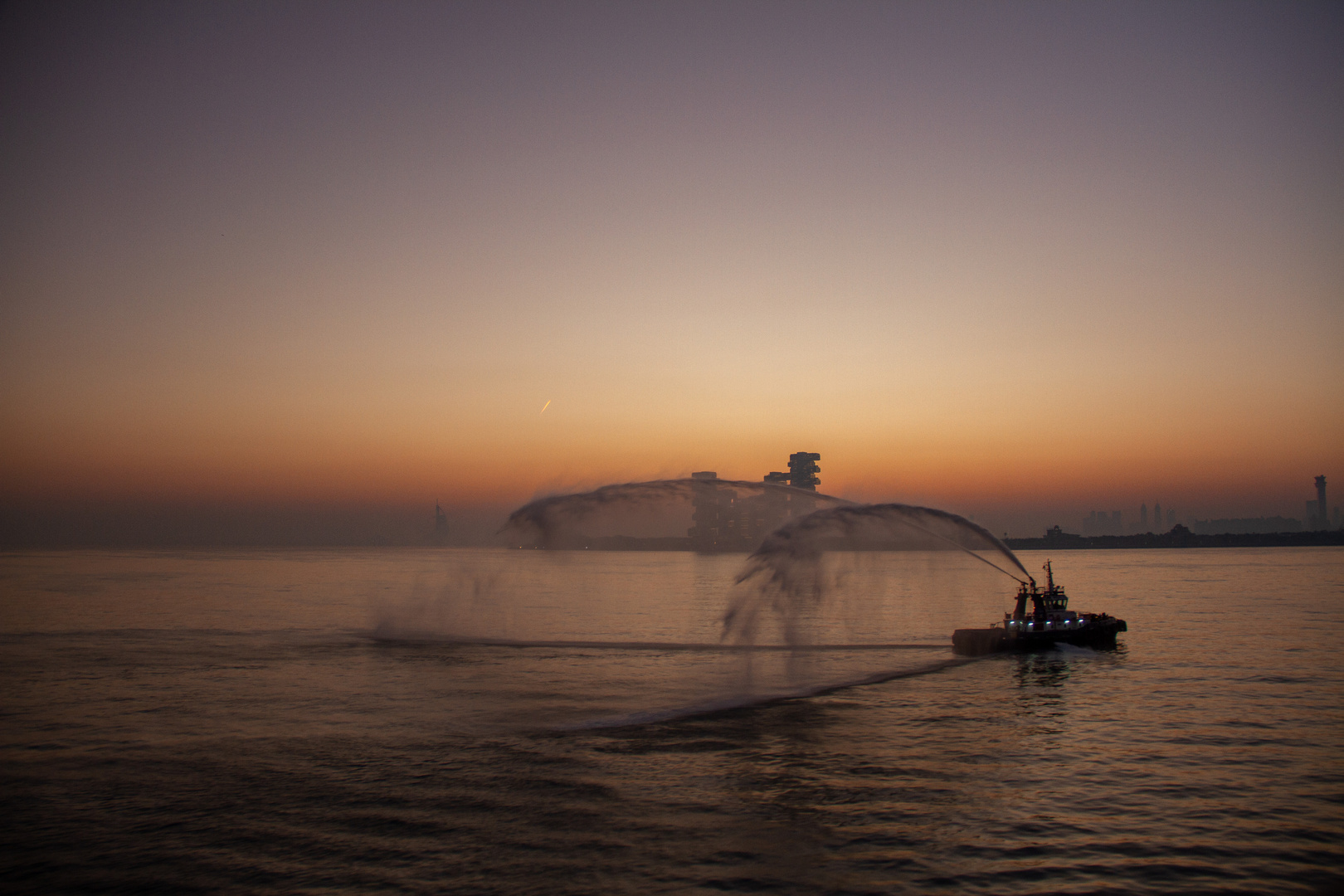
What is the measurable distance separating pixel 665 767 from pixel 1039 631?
1708 inches

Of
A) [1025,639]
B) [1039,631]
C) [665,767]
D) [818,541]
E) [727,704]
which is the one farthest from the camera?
[1039,631]

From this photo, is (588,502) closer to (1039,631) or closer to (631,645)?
(631,645)

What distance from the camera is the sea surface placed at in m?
21.2

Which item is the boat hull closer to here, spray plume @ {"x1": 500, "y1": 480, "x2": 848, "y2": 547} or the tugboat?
the tugboat

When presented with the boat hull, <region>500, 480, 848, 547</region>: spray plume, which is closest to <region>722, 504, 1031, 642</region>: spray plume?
<region>500, 480, 848, 547</region>: spray plume

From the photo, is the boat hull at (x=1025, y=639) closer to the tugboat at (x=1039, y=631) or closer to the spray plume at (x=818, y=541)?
the tugboat at (x=1039, y=631)

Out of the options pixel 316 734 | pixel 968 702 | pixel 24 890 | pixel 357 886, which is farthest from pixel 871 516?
pixel 24 890

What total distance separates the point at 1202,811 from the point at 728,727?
17008mm

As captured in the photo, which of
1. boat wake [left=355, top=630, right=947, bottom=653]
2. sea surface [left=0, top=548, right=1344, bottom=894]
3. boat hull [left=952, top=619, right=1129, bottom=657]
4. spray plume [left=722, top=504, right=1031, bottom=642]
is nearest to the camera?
sea surface [left=0, top=548, right=1344, bottom=894]

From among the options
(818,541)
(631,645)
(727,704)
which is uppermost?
(818,541)

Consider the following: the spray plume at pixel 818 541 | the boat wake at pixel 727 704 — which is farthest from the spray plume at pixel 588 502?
the boat wake at pixel 727 704

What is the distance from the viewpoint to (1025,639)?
62500mm

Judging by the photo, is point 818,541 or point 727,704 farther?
point 818,541

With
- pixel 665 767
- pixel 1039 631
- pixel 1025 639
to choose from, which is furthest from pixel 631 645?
pixel 665 767
